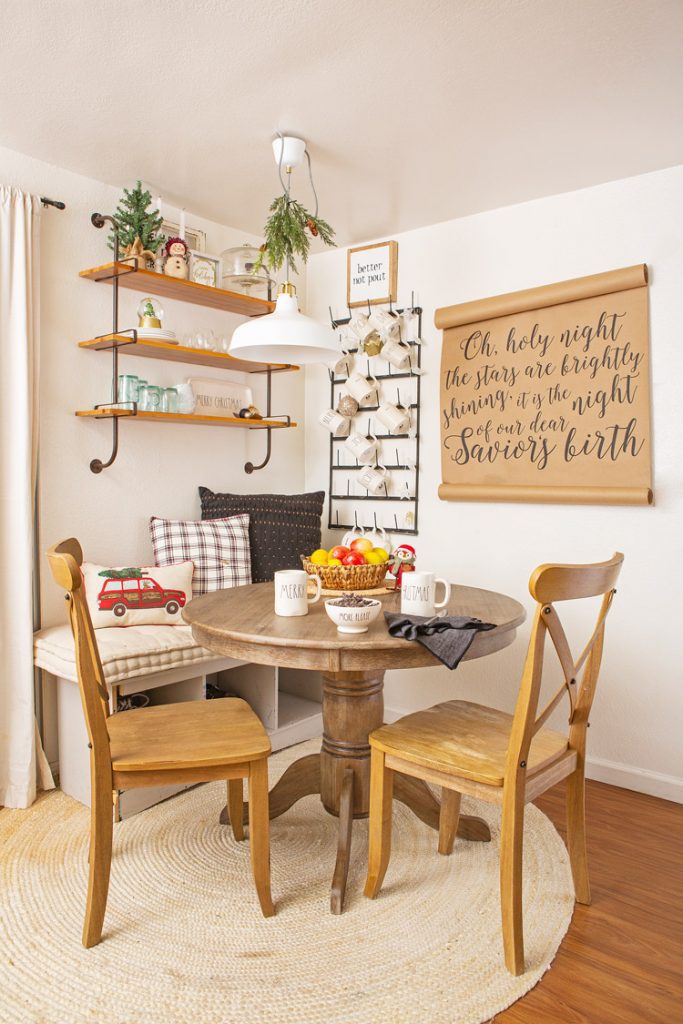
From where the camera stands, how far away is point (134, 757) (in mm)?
1757

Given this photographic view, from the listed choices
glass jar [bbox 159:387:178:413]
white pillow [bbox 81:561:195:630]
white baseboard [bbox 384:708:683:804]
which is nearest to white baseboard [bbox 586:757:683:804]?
white baseboard [bbox 384:708:683:804]

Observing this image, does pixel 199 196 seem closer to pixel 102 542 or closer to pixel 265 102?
pixel 265 102

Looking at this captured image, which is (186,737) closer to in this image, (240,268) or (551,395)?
(551,395)

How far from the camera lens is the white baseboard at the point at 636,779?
104 inches

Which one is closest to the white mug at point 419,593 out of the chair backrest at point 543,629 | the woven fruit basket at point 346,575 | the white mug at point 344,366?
the woven fruit basket at point 346,575

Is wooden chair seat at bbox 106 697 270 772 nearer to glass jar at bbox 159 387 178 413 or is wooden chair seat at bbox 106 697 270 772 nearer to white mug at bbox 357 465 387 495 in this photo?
glass jar at bbox 159 387 178 413

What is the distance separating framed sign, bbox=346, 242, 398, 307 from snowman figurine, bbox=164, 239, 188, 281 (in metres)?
0.93

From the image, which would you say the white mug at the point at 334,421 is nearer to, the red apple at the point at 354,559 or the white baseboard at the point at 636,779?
the red apple at the point at 354,559

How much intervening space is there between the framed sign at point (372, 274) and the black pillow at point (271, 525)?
3.46ft

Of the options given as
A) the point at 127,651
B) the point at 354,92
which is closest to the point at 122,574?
the point at 127,651

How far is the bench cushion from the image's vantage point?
2380 millimetres

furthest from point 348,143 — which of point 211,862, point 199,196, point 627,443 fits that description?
point 211,862

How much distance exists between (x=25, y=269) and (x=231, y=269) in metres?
0.92

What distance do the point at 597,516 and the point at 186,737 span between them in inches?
69.7
